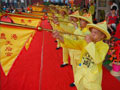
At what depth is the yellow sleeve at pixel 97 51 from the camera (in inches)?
57.5

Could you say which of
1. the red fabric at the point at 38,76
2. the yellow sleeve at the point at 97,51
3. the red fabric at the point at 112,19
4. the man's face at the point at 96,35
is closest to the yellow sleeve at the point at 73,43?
the man's face at the point at 96,35

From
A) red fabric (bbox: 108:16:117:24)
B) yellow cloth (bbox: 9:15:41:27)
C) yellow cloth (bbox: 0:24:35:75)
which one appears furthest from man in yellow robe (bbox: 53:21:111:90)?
red fabric (bbox: 108:16:117:24)

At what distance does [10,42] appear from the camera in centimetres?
210

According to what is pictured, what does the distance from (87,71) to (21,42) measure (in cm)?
117

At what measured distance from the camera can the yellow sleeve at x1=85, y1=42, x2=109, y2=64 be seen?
1461 mm

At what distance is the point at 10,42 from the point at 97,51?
1.37 m

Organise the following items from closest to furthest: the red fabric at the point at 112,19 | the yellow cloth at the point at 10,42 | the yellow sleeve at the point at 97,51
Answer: the yellow sleeve at the point at 97,51 < the yellow cloth at the point at 10,42 < the red fabric at the point at 112,19

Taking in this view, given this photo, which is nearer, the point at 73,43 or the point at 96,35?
the point at 96,35

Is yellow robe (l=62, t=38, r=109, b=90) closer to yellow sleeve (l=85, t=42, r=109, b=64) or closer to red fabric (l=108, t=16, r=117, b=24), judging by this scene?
yellow sleeve (l=85, t=42, r=109, b=64)

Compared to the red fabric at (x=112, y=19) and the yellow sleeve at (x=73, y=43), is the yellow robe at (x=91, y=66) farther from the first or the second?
the red fabric at (x=112, y=19)

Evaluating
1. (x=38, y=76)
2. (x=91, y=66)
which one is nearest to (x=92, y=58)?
(x=91, y=66)

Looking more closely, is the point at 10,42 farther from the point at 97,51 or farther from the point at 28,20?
the point at 97,51

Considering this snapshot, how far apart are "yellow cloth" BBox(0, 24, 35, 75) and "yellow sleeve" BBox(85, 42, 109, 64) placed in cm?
106

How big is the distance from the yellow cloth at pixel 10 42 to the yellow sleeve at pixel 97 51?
106 cm
